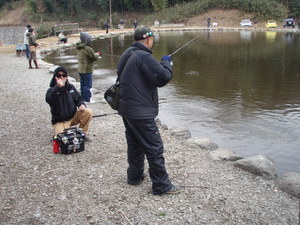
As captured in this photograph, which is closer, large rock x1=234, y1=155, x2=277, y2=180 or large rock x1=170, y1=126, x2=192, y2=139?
large rock x1=234, y1=155, x2=277, y2=180

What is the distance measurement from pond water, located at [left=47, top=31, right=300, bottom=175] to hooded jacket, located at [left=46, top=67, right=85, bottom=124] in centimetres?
313

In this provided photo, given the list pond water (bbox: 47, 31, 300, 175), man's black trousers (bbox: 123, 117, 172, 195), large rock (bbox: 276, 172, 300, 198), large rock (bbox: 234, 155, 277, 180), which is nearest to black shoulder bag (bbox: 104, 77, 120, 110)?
man's black trousers (bbox: 123, 117, 172, 195)

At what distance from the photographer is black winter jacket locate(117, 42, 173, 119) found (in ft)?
12.3

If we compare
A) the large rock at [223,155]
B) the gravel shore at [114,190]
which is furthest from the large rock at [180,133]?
the large rock at [223,155]

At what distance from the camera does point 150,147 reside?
3941mm

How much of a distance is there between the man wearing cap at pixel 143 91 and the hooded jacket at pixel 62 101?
186cm

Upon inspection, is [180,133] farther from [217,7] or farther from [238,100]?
[217,7]

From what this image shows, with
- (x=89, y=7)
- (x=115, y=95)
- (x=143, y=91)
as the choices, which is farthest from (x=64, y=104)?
(x=89, y=7)

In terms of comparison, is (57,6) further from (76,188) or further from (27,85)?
(76,188)

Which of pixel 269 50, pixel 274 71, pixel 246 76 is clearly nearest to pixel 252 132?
pixel 246 76

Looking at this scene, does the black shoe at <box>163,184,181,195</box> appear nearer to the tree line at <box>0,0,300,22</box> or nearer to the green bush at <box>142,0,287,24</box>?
the green bush at <box>142,0,287,24</box>

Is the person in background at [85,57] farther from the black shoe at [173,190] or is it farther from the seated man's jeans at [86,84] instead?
the black shoe at [173,190]

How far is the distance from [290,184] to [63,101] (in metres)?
3.61

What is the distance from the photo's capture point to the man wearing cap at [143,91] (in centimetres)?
378
